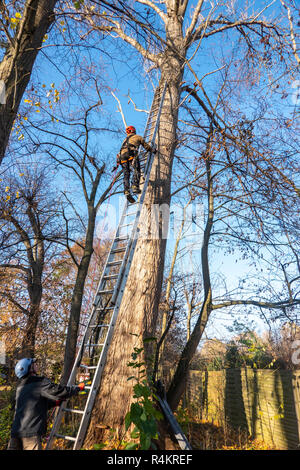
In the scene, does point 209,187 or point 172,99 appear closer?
point 172,99

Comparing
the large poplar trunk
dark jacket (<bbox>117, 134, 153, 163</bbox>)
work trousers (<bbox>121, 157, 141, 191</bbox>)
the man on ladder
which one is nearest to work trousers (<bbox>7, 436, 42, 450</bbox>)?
the large poplar trunk

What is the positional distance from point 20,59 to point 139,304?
138 inches

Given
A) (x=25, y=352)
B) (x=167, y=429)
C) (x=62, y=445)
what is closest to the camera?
(x=62, y=445)

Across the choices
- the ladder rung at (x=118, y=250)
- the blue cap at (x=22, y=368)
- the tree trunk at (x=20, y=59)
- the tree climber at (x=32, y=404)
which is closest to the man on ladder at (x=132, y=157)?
the ladder rung at (x=118, y=250)

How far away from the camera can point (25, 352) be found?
1112cm

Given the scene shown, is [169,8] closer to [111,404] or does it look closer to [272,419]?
[111,404]

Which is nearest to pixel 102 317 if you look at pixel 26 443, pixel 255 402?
pixel 26 443

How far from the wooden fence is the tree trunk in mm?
7063

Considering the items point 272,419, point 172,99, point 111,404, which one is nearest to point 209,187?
point 172,99

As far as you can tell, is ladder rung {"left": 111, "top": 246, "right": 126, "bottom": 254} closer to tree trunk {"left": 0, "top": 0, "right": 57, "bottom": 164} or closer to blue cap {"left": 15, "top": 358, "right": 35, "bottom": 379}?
blue cap {"left": 15, "top": 358, "right": 35, "bottom": 379}

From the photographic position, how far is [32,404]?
3.56 m

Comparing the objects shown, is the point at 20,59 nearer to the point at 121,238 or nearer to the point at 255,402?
the point at 121,238

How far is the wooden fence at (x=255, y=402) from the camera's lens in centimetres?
645
